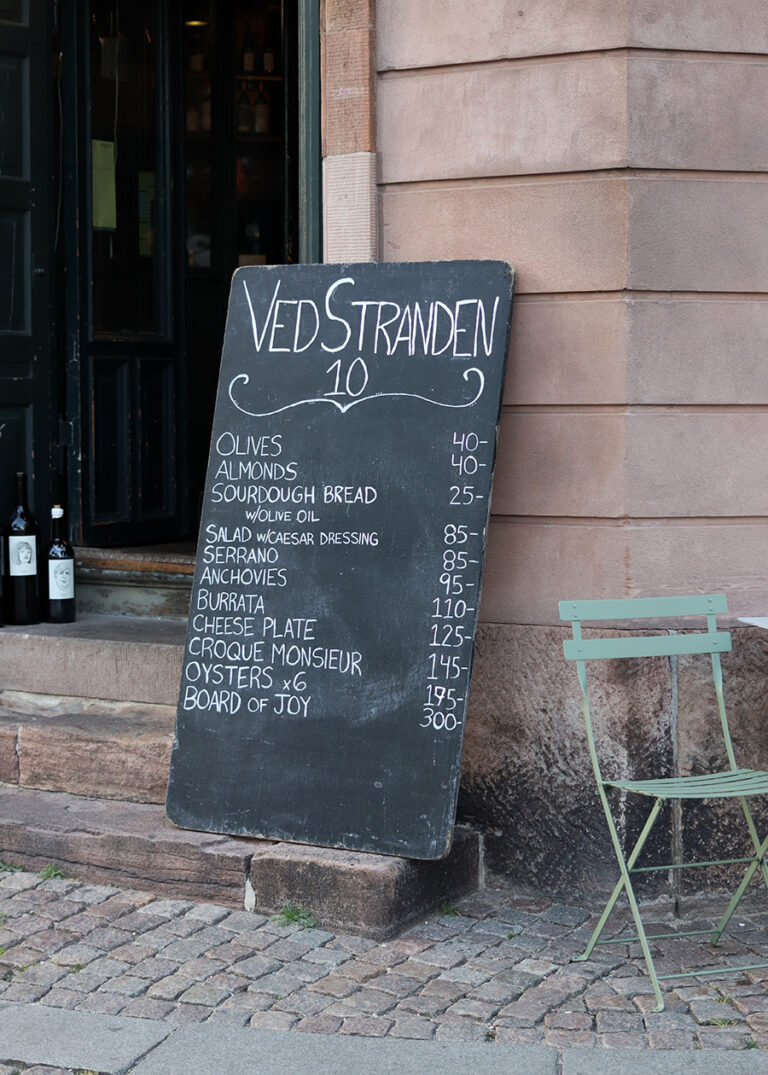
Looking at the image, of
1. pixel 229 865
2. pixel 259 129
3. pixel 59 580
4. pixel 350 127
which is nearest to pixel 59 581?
pixel 59 580

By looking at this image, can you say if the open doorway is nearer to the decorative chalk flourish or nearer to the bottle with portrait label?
the bottle with portrait label

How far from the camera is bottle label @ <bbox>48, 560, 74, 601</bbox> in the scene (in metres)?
6.22

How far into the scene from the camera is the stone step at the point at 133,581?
20.7 feet

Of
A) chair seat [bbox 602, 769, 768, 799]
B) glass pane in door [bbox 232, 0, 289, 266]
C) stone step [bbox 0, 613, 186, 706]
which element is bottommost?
chair seat [bbox 602, 769, 768, 799]

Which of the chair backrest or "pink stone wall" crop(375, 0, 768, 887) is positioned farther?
"pink stone wall" crop(375, 0, 768, 887)

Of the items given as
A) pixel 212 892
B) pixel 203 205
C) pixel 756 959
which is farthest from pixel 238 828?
pixel 203 205

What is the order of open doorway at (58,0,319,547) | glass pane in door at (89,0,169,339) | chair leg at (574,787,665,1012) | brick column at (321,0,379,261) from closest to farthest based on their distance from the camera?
chair leg at (574,787,665,1012)
brick column at (321,0,379,261)
open doorway at (58,0,319,547)
glass pane in door at (89,0,169,339)

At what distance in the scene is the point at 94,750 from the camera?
545 cm

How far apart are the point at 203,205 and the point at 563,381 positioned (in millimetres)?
3807

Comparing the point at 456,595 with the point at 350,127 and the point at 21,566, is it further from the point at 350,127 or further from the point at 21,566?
the point at 21,566

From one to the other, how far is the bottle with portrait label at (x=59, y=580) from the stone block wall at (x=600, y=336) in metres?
2.02

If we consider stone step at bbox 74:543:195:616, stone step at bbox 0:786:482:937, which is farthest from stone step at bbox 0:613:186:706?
stone step at bbox 0:786:482:937

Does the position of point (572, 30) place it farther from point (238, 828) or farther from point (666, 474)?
point (238, 828)

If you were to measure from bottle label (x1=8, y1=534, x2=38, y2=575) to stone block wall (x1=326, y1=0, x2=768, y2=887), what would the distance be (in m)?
2.14
